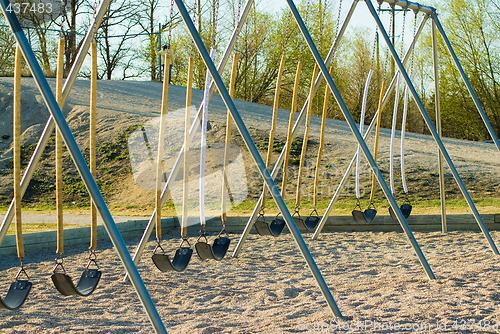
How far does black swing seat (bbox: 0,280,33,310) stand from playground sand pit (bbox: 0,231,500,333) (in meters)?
0.23

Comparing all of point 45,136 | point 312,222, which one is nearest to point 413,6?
point 312,222

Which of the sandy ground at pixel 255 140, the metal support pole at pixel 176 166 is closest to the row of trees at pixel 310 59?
the sandy ground at pixel 255 140

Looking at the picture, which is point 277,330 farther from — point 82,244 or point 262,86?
point 262,86

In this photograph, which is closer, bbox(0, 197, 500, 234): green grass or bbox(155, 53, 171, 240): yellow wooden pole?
bbox(155, 53, 171, 240): yellow wooden pole

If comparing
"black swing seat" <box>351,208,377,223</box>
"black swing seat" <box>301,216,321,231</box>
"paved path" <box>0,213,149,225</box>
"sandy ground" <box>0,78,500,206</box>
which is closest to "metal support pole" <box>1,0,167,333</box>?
"black swing seat" <box>301,216,321,231</box>

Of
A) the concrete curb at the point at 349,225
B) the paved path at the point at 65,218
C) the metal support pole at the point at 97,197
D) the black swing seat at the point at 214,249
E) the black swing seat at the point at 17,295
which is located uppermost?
the metal support pole at the point at 97,197

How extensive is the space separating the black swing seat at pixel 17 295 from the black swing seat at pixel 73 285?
0.15 m

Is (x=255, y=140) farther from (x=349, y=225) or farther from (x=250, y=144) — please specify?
(x=250, y=144)

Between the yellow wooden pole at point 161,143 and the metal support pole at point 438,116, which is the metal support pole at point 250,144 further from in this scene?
the metal support pole at point 438,116

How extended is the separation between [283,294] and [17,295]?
5.99ft

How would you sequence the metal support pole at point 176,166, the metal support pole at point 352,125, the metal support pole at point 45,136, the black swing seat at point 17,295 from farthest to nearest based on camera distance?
the metal support pole at point 176,166, the metal support pole at point 352,125, the metal support pole at point 45,136, the black swing seat at point 17,295

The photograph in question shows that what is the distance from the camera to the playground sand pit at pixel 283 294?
286 cm

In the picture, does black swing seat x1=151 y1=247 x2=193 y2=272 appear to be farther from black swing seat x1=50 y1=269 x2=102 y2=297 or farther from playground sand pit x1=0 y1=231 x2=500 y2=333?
black swing seat x1=50 y1=269 x2=102 y2=297

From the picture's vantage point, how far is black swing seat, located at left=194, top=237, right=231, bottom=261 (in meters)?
3.58
